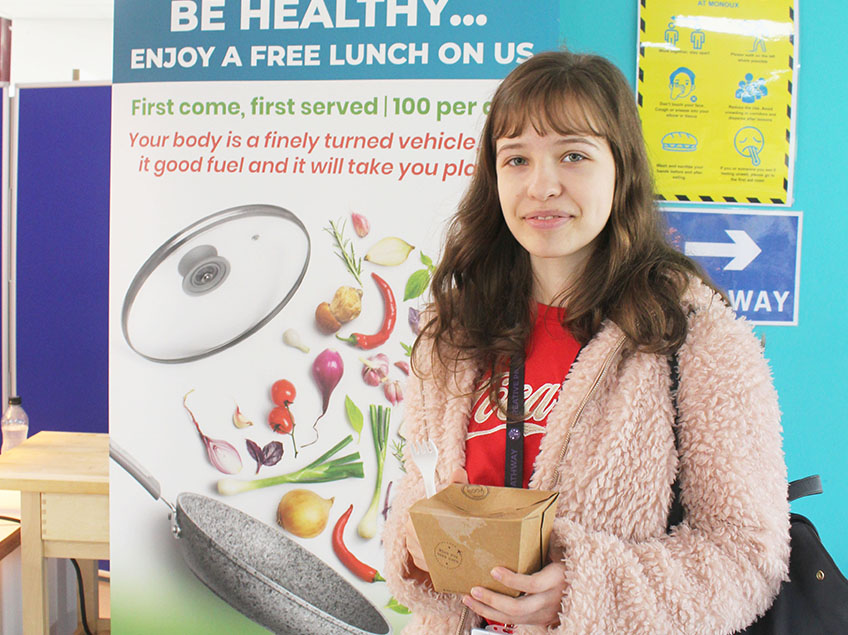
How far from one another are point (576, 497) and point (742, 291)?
4.80 ft

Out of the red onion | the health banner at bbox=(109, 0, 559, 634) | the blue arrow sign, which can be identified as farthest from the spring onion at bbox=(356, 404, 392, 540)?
the blue arrow sign

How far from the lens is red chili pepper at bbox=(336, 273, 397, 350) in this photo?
1874 millimetres

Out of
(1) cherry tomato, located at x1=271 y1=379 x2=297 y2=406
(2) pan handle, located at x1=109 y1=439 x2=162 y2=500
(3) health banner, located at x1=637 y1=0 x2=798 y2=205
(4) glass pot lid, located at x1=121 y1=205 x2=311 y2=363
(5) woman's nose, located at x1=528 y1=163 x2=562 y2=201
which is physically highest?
(3) health banner, located at x1=637 y1=0 x2=798 y2=205

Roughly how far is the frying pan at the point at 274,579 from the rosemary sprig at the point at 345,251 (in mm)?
723

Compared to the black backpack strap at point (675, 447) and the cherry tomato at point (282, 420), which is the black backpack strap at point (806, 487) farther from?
the cherry tomato at point (282, 420)

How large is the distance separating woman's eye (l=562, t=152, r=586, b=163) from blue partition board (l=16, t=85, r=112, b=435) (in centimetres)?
273

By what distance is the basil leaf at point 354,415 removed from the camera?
6.21 ft

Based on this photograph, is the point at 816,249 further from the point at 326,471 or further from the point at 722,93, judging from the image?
the point at 326,471

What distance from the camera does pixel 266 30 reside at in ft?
6.01

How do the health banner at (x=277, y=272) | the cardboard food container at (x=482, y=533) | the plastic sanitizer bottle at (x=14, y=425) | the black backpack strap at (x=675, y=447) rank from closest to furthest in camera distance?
the cardboard food container at (x=482, y=533) → the black backpack strap at (x=675, y=447) → the health banner at (x=277, y=272) → the plastic sanitizer bottle at (x=14, y=425)

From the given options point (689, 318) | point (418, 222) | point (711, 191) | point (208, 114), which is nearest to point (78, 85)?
point (208, 114)

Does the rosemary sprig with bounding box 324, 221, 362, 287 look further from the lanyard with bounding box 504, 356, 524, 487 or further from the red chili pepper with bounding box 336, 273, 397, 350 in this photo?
the lanyard with bounding box 504, 356, 524, 487

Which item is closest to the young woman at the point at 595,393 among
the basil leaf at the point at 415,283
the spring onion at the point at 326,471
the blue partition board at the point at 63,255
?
the basil leaf at the point at 415,283

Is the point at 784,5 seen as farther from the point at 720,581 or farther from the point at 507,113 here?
the point at 720,581
